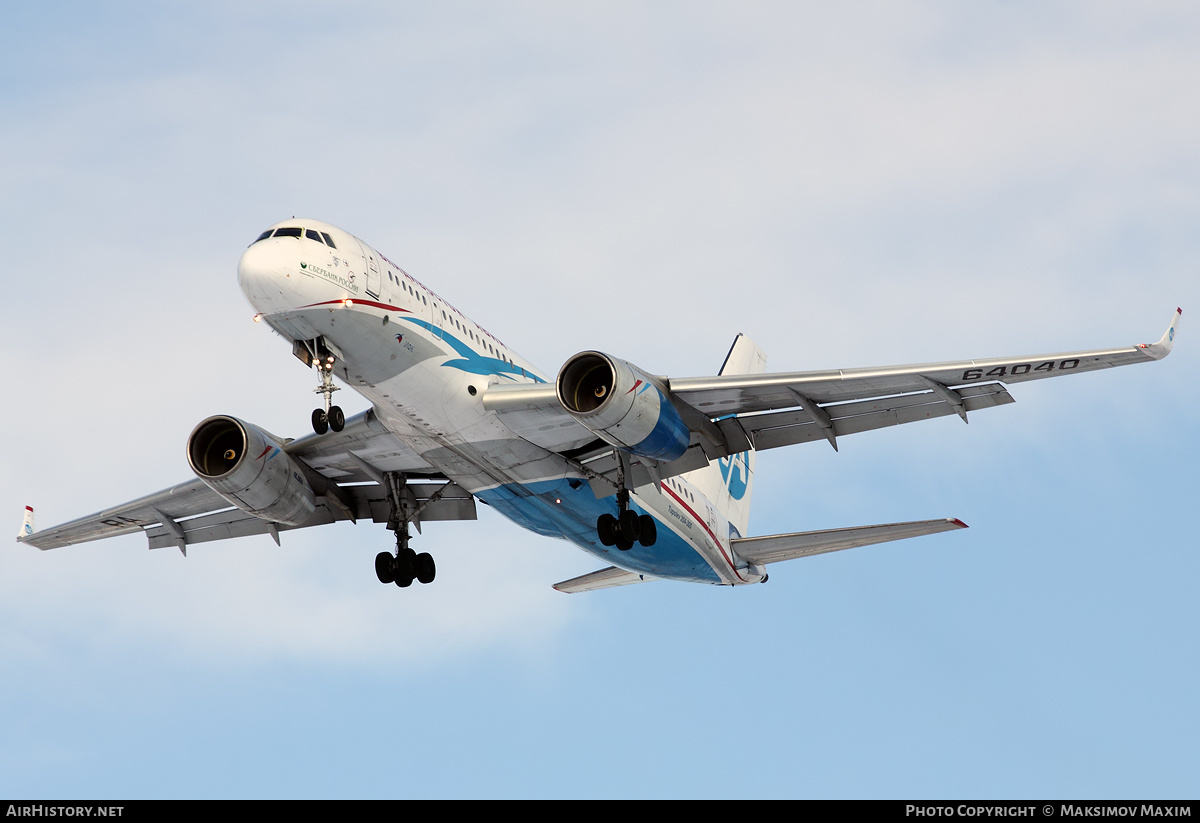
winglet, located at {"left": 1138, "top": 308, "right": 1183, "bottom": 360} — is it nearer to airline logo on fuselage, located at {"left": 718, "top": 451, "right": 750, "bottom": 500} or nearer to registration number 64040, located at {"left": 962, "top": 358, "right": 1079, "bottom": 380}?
registration number 64040, located at {"left": 962, "top": 358, "right": 1079, "bottom": 380}

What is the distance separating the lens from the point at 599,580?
115 feet

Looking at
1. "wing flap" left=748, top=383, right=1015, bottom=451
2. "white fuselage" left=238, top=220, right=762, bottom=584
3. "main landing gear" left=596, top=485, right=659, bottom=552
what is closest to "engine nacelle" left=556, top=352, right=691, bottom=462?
"white fuselage" left=238, top=220, right=762, bottom=584

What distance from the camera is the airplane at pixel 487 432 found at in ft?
80.0

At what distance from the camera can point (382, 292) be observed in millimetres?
24906

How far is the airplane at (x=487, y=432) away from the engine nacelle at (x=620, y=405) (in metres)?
0.04

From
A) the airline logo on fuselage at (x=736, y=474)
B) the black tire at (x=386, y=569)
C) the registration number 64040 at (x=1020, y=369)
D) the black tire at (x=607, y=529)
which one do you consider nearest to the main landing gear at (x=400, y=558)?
the black tire at (x=386, y=569)

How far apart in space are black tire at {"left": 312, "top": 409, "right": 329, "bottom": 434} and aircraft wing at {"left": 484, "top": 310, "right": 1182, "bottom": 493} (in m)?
3.36

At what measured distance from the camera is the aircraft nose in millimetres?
23438

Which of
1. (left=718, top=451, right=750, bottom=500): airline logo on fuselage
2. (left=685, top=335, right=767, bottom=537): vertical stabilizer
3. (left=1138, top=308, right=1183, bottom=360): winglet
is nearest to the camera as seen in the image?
(left=1138, top=308, right=1183, bottom=360): winglet

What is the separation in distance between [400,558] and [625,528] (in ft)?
19.4

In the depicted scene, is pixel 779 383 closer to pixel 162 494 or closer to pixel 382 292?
pixel 382 292
